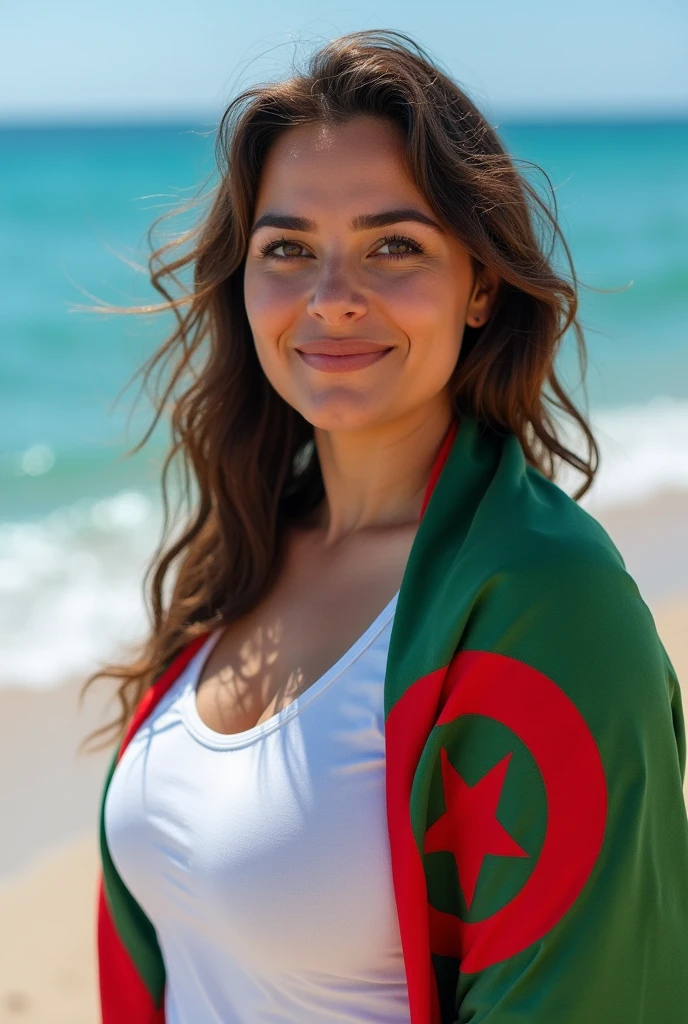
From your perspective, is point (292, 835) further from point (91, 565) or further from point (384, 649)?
point (91, 565)

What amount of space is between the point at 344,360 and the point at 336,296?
111 millimetres

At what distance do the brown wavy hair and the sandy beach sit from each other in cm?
68

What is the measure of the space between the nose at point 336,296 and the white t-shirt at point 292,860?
47cm

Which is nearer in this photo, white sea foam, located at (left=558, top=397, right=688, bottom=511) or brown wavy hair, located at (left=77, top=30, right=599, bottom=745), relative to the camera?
brown wavy hair, located at (left=77, top=30, right=599, bottom=745)

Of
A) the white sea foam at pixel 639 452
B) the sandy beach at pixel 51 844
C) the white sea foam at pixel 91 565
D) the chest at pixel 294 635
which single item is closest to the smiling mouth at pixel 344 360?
the chest at pixel 294 635

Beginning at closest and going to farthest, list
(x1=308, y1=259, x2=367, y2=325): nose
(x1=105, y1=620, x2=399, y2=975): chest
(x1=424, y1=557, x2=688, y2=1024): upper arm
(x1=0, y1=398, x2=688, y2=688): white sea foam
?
(x1=424, y1=557, x2=688, y2=1024): upper arm, (x1=105, y1=620, x2=399, y2=975): chest, (x1=308, y1=259, x2=367, y2=325): nose, (x1=0, y1=398, x2=688, y2=688): white sea foam

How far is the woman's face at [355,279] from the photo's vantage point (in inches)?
75.0

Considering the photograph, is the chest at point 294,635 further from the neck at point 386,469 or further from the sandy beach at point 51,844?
the sandy beach at point 51,844

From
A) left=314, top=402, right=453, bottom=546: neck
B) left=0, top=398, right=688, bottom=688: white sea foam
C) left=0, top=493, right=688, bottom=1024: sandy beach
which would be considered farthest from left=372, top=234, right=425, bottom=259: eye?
left=0, top=398, right=688, bottom=688: white sea foam

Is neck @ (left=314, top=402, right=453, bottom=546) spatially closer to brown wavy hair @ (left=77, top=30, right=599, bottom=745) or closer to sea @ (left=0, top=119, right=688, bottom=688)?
brown wavy hair @ (left=77, top=30, right=599, bottom=745)

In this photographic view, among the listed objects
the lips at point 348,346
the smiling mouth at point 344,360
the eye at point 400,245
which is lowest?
the smiling mouth at point 344,360

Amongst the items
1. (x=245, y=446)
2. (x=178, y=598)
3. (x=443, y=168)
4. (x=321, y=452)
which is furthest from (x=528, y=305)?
(x=178, y=598)

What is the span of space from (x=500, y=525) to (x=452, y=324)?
455 mm

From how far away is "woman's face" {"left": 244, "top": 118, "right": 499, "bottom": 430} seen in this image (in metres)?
1.91
